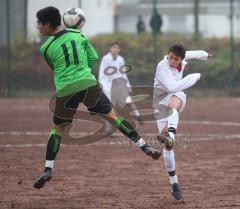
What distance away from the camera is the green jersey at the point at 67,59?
9.16 meters

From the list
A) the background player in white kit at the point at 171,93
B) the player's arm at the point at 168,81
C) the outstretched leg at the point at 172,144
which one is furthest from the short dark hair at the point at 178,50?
the outstretched leg at the point at 172,144

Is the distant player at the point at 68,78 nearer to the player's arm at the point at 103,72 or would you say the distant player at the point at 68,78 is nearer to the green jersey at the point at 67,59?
the green jersey at the point at 67,59

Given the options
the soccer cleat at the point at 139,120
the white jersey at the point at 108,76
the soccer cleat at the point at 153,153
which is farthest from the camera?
the soccer cleat at the point at 139,120

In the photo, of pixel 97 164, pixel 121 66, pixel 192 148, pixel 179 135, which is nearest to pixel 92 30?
pixel 121 66

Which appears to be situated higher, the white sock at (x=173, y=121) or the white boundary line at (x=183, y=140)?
the white sock at (x=173, y=121)

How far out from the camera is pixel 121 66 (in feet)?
61.6

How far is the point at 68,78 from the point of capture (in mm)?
9188

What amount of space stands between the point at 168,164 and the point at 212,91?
18.2 meters

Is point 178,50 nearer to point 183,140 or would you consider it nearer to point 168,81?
point 168,81

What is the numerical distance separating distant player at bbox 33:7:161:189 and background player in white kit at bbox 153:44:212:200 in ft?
0.83

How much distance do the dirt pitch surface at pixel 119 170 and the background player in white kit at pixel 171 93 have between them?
0.42 metres

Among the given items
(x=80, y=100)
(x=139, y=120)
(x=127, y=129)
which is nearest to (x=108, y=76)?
(x=139, y=120)

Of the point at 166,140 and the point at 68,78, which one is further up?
the point at 68,78

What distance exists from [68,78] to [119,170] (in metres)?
2.85
